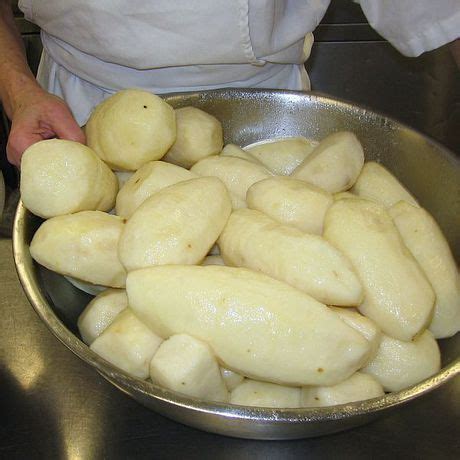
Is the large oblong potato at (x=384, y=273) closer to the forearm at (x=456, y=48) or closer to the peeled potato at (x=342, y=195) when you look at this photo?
the peeled potato at (x=342, y=195)

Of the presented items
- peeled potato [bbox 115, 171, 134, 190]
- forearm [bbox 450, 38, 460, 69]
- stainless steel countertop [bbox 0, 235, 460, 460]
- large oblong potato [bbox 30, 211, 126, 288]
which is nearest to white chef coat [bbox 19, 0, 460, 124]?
forearm [bbox 450, 38, 460, 69]

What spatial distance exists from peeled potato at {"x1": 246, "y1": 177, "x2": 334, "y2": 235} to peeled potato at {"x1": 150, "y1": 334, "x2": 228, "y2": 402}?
0.15 m

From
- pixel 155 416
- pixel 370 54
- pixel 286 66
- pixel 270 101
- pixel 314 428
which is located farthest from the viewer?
pixel 370 54

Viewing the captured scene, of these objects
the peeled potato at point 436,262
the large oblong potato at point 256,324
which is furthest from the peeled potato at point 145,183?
the peeled potato at point 436,262

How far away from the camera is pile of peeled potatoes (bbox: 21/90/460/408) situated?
0.44 m

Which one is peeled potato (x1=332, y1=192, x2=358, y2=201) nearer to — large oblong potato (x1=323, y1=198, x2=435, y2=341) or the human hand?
large oblong potato (x1=323, y1=198, x2=435, y2=341)

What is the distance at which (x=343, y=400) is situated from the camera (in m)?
0.45

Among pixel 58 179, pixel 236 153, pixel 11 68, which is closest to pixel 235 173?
pixel 236 153

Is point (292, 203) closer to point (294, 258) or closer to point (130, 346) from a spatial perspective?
point (294, 258)

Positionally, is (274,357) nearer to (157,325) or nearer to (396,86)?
(157,325)

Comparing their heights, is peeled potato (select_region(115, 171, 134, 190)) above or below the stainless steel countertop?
above

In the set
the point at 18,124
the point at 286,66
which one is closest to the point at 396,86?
the point at 286,66

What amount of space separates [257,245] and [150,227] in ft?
0.30

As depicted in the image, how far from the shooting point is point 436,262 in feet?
1.80
